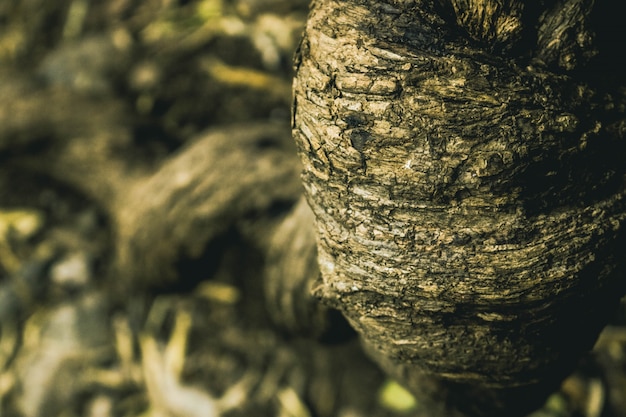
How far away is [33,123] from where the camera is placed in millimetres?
1537

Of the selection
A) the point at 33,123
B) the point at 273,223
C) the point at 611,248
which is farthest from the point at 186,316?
the point at 611,248

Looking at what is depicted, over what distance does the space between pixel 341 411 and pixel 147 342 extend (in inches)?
21.1

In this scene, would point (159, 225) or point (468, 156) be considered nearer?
point (468, 156)

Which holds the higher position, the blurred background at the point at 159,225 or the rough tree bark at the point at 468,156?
the rough tree bark at the point at 468,156

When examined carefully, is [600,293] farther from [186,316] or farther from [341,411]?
[186,316]

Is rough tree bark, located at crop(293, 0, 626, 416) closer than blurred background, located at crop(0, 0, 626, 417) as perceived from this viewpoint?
Yes

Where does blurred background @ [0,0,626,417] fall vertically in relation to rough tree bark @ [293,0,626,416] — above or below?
below

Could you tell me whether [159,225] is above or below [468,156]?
below

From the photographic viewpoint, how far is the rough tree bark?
51cm

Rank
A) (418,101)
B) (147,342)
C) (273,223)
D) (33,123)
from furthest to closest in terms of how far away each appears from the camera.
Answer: (33,123), (147,342), (273,223), (418,101)

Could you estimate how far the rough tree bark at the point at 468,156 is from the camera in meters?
0.51

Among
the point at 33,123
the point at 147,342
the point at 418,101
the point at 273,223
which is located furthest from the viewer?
the point at 33,123

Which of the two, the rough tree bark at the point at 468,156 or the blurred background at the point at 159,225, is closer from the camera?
the rough tree bark at the point at 468,156

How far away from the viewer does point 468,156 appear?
1.68 feet
